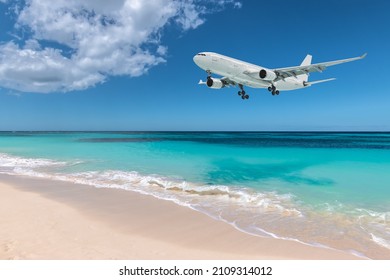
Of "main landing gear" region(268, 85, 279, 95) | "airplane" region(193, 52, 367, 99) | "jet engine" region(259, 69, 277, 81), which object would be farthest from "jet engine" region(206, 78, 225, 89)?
"main landing gear" region(268, 85, 279, 95)

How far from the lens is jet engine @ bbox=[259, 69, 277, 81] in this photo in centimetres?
2569

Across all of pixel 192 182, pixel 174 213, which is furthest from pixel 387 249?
pixel 192 182

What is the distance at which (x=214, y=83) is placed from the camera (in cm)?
2892

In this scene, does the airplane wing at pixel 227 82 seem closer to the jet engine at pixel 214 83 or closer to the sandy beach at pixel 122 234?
the jet engine at pixel 214 83

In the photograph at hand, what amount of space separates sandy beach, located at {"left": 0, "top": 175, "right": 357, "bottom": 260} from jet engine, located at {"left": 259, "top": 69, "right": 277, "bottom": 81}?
1812cm

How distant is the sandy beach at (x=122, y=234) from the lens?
6438 millimetres

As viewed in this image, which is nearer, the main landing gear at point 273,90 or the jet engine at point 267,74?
the jet engine at point 267,74

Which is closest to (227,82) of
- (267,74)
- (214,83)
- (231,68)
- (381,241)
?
(214,83)

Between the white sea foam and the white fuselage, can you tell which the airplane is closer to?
the white fuselage

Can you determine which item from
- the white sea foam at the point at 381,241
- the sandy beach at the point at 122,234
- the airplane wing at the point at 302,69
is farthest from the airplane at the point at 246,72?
the sandy beach at the point at 122,234

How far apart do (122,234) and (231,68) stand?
65.2 ft

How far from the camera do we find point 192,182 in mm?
17078

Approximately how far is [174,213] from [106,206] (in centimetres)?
270

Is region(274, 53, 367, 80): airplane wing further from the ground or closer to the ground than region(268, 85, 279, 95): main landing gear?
further from the ground
